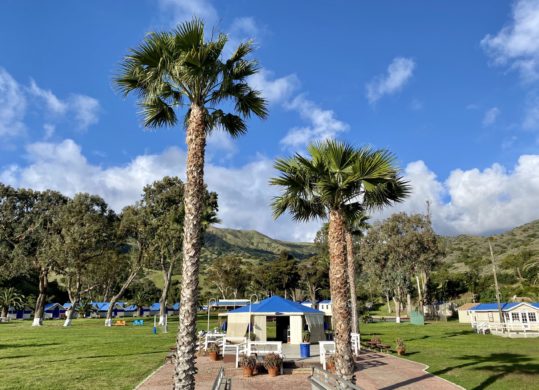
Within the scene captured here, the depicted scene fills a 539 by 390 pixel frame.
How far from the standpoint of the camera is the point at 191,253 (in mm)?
8844

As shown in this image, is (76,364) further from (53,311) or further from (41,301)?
(53,311)

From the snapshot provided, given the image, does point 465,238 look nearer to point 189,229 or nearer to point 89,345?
point 89,345

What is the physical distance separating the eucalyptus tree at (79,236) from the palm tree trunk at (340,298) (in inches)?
1641

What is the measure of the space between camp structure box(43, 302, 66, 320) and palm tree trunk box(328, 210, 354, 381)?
86217 millimetres

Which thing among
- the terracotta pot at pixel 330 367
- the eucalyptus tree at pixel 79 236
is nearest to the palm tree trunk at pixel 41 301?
the eucalyptus tree at pixel 79 236

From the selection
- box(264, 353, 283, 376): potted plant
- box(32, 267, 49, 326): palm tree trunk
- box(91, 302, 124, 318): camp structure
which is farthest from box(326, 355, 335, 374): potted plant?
box(91, 302, 124, 318): camp structure

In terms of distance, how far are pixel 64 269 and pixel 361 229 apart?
38594 mm

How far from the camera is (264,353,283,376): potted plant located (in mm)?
15059

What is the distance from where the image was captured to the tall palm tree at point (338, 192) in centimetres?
977

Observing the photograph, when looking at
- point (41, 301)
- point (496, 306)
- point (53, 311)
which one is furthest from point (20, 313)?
point (496, 306)

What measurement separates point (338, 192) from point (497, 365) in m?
13.6

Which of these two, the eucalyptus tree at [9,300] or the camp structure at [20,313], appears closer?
the eucalyptus tree at [9,300]

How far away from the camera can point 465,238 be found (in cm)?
13900

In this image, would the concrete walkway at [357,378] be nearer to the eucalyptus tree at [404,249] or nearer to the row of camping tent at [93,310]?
the eucalyptus tree at [404,249]
